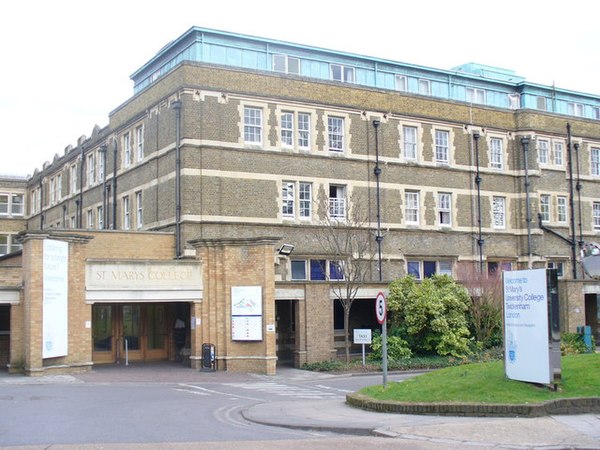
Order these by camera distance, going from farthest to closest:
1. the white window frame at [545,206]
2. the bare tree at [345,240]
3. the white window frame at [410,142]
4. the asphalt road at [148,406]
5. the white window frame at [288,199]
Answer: the white window frame at [545,206]
the white window frame at [410,142]
the white window frame at [288,199]
the bare tree at [345,240]
the asphalt road at [148,406]

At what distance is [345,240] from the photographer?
37.5 m

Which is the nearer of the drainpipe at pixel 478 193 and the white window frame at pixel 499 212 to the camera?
the drainpipe at pixel 478 193

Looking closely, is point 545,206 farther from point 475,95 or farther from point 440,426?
point 440,426

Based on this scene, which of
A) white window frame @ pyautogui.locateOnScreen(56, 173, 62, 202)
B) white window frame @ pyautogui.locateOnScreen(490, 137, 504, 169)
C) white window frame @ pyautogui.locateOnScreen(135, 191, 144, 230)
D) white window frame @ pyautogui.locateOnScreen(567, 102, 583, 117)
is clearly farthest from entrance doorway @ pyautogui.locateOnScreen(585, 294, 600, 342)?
white window frame @ pyautogui.locateOnScreen(56, 173, 62, 202)

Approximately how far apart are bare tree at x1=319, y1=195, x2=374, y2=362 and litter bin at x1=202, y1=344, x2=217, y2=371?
24.0 ft

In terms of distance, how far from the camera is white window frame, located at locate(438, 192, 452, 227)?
41375 millimetres

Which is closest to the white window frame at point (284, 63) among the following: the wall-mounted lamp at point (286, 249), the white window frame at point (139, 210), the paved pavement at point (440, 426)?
the white window frame at point (139, 210)

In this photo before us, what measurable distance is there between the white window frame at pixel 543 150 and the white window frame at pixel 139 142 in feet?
69.7

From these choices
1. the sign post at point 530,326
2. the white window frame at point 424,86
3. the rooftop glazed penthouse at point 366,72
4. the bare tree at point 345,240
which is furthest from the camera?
the white window frame at point 424,86

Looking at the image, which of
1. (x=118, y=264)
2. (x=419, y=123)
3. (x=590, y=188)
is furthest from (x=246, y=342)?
(x=590, y=188)

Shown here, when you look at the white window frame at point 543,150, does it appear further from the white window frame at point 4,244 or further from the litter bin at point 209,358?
the white window frame at point 4,244

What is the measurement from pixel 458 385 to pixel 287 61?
24607 millimetres

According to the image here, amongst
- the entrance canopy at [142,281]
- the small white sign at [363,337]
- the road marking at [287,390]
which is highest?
the entrance canopy at [142,281]

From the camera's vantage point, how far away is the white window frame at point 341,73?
40688mm
